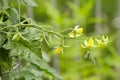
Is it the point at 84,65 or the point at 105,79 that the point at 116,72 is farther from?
the point at 84,65

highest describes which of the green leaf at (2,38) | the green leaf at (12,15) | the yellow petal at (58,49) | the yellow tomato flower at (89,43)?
the green leaf at (12,15)

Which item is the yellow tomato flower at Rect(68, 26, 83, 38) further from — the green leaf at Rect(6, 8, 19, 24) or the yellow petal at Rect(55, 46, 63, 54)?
the green leaf at Rect(6, 8, 19, 24)

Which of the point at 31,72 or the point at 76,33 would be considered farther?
the point at 31,72

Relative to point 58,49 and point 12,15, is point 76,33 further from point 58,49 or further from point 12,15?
point 12,15

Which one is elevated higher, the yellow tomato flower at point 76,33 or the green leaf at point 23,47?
the yellow tomato flower at point 76,33

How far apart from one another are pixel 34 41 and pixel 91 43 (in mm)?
148

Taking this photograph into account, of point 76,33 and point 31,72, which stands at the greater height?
point 76,33

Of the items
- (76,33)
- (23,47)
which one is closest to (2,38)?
(23,47)

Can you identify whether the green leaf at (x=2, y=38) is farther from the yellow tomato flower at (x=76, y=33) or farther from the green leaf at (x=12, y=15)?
the yellow tomato flower at (x=76, y=33)

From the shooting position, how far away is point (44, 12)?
3.13 m

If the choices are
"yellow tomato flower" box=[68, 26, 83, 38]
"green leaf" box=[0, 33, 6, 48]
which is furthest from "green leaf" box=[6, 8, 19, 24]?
"yellow tomato flower" box=[68, 26, 83, 38]

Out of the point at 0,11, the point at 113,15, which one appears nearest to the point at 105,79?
the point at 113,15

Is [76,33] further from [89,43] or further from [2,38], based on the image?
[2,38]

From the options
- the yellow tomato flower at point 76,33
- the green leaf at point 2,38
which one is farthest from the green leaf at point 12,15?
the yellow tomato flower at point 76,33
